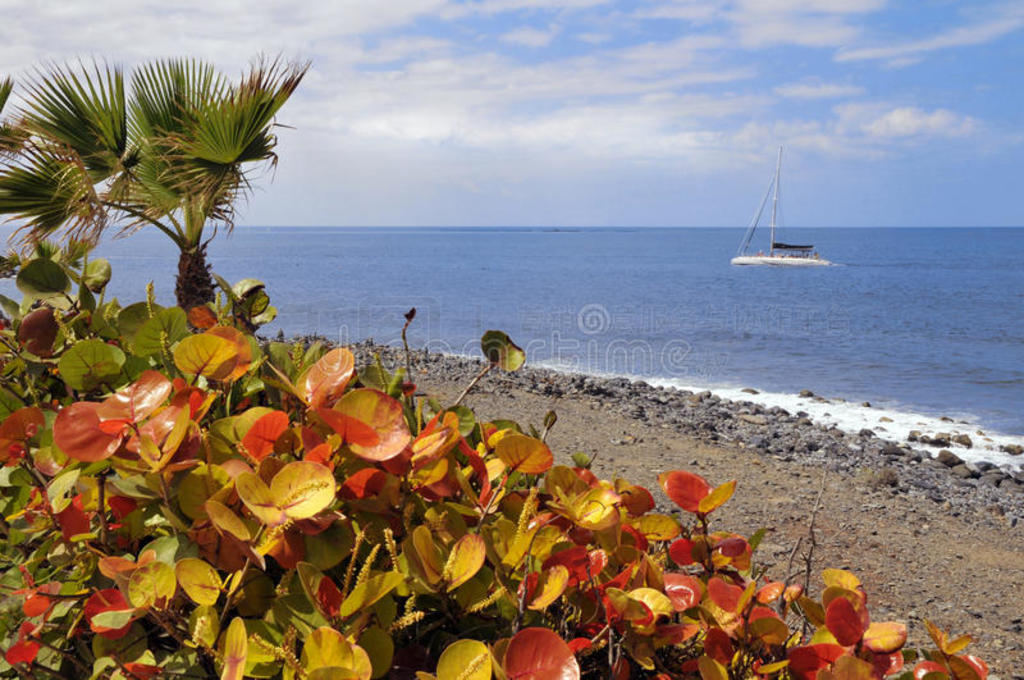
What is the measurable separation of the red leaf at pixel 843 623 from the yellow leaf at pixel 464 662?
363mm

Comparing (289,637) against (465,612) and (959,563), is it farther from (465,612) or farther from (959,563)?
(959,563)

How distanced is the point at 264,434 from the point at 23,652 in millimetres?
336

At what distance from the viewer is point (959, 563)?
17.3 ft

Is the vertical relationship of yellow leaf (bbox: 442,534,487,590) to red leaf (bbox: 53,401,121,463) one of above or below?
below

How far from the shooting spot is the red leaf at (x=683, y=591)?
80 cm

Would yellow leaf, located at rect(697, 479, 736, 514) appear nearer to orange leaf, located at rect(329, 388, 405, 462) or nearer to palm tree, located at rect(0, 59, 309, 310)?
orange leaf, located at rect(329, 388, 405, 462)

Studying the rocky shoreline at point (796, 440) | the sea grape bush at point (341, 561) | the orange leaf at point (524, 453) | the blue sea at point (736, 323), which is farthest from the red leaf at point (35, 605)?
the rocky shoreline at point (796, 440)

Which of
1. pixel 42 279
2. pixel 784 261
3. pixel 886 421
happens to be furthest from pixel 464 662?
pixel 784 261

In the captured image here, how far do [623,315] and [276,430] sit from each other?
3061 cm

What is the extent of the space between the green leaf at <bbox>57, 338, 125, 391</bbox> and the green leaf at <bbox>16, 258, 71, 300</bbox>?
0.40 m

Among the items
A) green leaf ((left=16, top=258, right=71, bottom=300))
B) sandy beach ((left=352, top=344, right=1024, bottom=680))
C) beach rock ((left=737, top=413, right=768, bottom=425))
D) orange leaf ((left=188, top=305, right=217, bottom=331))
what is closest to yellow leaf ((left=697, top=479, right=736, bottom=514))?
orange leaf ((left=188, top=305, right=217, bottom=331))

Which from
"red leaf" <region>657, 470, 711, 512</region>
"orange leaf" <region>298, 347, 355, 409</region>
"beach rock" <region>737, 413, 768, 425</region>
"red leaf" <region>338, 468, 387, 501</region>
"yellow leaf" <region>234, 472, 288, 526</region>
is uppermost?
"orange leaf" <region>298, 347, 355, 409</region>

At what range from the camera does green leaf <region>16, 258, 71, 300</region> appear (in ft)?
3.98

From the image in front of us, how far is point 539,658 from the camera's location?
628mm
